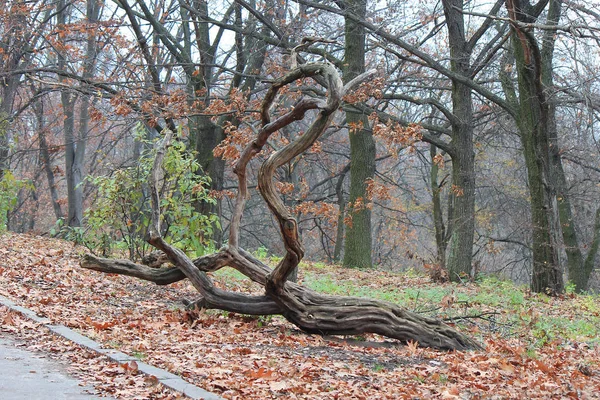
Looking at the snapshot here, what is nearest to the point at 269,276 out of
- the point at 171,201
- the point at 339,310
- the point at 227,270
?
the point at 339,310

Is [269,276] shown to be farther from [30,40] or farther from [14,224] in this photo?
[14,224]

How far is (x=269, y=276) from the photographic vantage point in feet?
27.2

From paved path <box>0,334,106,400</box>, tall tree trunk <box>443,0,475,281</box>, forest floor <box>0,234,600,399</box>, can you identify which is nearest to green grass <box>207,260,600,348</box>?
forest floor <box>0,234,600,399</box>

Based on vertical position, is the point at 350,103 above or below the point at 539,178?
above

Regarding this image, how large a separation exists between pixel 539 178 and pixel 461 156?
2933 mm

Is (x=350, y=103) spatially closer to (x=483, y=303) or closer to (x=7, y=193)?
(x=483, y=303)

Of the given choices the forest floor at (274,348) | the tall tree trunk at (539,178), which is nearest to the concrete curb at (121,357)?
the forest floor at (274,348)

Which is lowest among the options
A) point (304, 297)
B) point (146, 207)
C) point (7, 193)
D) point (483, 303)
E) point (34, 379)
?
point (34, 379)

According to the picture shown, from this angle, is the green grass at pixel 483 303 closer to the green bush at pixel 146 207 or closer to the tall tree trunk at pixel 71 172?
the green bush at pixel 146 207

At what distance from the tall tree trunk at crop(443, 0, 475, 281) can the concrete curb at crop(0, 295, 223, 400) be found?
38.4ft

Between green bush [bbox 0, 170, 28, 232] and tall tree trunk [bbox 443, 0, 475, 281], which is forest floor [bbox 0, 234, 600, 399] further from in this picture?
green bush [bbox 0, 170, 28, 232]

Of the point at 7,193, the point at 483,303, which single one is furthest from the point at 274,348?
the point at 7,193

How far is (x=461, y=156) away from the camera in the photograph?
17.5 meters

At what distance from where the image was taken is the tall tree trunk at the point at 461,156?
17.2m
